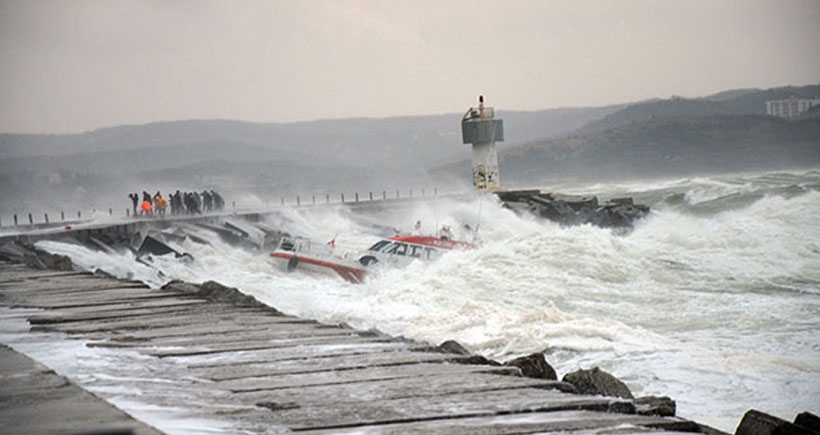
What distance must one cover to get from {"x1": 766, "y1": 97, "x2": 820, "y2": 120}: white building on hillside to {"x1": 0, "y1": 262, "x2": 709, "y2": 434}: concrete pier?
416ft

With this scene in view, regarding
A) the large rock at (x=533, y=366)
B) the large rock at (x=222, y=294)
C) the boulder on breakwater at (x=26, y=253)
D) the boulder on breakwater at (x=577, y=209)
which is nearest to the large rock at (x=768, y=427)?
the large rock at (x=533, y=366)

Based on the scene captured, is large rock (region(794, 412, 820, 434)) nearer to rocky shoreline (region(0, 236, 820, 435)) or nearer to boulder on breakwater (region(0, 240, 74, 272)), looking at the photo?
rocky shoreline (region(0, 236, 820, 435))

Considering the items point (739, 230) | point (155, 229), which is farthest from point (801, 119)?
point (155, 229)

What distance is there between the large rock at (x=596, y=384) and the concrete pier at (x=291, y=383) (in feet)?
2.90

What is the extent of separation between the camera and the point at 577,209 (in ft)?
158

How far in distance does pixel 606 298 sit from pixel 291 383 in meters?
16.4

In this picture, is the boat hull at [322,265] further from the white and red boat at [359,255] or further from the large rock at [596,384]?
the large rock at [596,384]

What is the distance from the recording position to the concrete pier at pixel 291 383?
4.76 m

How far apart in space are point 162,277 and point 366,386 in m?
18.8

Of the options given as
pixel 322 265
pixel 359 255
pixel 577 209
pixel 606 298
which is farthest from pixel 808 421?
pixel 577 209

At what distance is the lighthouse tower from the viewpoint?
5181 centimetres

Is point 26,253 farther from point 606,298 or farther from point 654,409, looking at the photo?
point 654,409

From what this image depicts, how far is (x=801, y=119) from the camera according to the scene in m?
138

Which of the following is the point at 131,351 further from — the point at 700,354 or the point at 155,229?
the point at 155,229
